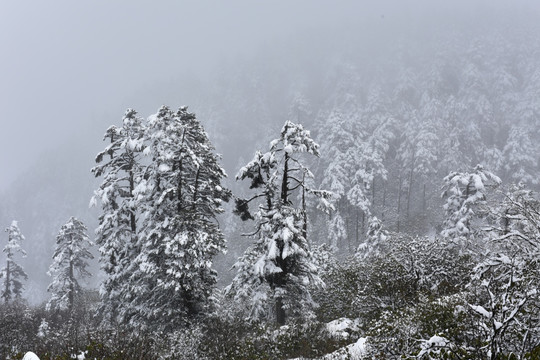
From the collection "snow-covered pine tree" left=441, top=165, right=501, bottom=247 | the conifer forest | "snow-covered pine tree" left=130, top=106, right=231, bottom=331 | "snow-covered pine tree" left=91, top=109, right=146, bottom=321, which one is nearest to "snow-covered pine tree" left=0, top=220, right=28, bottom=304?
the conifer forest

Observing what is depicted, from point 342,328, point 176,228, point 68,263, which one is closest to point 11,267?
point 68,263

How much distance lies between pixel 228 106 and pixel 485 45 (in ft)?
202

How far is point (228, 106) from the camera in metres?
87.5

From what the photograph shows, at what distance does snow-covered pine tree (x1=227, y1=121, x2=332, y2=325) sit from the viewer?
13.9 meters

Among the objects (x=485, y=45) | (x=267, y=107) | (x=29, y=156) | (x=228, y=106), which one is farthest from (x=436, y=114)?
(x=29, y=156)

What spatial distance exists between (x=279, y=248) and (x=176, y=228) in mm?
4506

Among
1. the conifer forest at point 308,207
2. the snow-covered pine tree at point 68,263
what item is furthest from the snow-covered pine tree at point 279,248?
the snow-covered pine tree at point 68,263

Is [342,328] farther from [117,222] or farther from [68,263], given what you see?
[68,263]

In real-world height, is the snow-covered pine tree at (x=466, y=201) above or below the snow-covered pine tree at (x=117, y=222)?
above

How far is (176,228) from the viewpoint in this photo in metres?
14.6

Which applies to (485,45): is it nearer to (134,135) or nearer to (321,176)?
(321,176)

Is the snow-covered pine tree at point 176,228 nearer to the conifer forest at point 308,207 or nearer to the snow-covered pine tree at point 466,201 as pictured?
the conifer forest at point 308,207

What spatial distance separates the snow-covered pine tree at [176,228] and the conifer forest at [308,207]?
9 centimetres

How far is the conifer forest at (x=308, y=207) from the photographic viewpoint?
29.8ft
